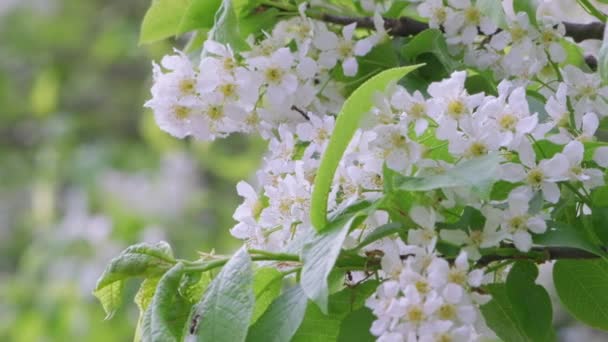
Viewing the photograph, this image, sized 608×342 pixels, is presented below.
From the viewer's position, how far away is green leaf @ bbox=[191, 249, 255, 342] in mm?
588

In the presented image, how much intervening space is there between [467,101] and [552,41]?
0.55 feet

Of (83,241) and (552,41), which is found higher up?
(552,41)

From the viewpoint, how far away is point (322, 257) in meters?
0.58

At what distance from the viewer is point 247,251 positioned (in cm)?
63

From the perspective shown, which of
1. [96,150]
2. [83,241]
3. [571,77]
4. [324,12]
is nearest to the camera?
[571,77]

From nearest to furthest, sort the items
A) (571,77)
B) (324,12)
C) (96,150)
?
(571,77)
(324,12)
(96,150)

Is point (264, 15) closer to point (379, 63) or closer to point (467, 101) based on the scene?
point (379, 63)

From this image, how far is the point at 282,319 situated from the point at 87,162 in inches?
123

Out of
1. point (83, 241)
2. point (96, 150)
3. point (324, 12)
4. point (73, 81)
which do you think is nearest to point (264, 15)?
point (324, 12)

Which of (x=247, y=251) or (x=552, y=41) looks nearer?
(x=247, y=251)

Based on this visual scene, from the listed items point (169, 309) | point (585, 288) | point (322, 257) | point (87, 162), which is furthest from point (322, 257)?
point (87, 162)

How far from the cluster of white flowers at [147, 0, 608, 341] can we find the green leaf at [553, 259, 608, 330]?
4cm

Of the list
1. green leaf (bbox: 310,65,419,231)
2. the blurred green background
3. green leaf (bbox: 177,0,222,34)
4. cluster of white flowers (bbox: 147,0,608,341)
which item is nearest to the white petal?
cluster of white flowers (bbox: 147,0,608,341)

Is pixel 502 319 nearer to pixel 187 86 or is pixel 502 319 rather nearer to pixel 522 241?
pixel 522 241
